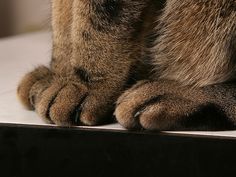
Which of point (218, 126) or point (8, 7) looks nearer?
point (218, 126)

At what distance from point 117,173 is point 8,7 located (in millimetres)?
2330

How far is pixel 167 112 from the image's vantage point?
2.87ft

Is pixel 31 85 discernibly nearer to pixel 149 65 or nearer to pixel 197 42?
pixel 149 65

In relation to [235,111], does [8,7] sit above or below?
below

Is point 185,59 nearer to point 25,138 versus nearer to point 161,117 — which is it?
point 161,117

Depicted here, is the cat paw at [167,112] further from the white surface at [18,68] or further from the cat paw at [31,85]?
the cat paw at [31,85]

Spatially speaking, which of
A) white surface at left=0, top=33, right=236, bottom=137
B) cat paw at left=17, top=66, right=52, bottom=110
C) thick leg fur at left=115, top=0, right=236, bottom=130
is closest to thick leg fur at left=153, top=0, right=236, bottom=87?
thick leg fur at left=115, top=0, right=236, bottom=130

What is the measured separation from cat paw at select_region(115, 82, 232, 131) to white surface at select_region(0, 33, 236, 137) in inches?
1.0

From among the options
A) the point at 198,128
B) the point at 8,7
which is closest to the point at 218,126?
the point at 198,128

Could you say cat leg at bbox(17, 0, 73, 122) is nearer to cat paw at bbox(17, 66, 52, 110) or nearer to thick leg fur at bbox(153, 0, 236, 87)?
cat paw at bbox(17, 66, 52, 110)

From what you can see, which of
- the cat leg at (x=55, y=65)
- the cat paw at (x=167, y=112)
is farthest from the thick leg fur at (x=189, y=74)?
the cat leg at (x=55, y=65)

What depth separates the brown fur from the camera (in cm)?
90

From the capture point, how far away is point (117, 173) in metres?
0.84

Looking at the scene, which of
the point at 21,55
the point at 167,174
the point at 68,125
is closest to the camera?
the point at 167,174
